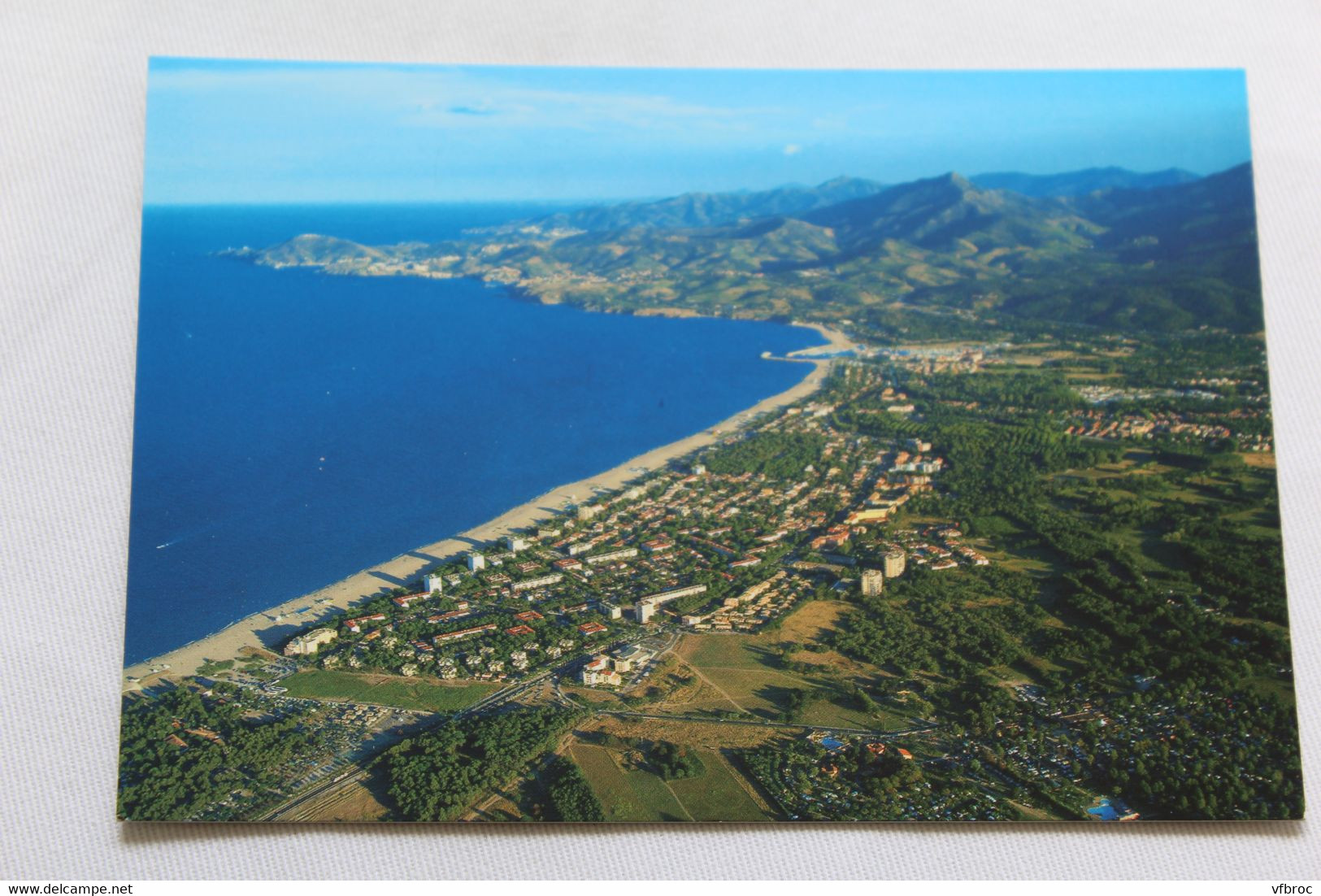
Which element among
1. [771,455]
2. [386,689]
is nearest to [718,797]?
[386,689]

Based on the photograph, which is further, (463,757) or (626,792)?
(463,757)

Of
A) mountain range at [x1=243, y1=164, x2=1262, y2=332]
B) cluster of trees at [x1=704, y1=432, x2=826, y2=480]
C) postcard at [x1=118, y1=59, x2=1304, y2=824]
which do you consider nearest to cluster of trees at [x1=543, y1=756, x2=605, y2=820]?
postcard at [x1=118, y1=59, x2=1304, y2=824]

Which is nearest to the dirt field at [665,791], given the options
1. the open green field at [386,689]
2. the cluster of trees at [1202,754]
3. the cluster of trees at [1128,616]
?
the open green field at [386,689]

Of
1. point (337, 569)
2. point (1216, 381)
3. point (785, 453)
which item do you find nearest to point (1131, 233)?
point (1216, 381)

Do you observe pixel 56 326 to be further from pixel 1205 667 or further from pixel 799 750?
pixel 1205 667

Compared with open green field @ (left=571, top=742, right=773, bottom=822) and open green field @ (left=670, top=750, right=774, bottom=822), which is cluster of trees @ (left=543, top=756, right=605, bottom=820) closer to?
open green field @ (left=571, top=742, right=773, bottom=822)

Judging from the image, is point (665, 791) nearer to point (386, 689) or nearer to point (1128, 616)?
point (386, 689)
